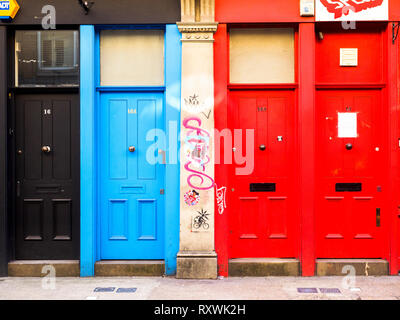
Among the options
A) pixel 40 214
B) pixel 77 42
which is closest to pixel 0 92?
pixel 77 42

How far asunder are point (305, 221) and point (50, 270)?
4.00 meters

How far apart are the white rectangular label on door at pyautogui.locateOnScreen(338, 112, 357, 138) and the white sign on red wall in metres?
1.46

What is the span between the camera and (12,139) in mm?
6812

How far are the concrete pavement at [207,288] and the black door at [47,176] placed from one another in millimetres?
568

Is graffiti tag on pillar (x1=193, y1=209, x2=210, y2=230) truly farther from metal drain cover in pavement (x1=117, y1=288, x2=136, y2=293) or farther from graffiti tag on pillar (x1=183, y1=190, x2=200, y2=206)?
metal drain cover in pavement (x1=117, y1=288, x2=136, y2=293)

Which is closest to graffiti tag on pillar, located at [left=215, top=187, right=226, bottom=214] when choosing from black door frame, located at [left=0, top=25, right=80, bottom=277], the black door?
the black door

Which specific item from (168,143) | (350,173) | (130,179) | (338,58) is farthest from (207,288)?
(338,58)

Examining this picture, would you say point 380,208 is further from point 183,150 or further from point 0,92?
point 0,92

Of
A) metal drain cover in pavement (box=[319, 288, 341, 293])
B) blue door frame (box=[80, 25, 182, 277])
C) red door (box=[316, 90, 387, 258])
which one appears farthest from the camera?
red door (box=[316, 90, 387, 258])

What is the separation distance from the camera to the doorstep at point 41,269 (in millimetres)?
6684

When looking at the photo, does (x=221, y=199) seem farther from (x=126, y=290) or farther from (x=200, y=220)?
(x=126, y=290)

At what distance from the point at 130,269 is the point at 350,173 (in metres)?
3.75

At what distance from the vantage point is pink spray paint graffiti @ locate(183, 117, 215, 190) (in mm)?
6590
